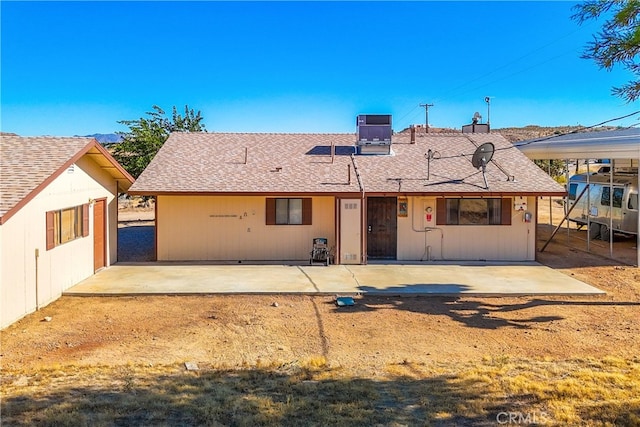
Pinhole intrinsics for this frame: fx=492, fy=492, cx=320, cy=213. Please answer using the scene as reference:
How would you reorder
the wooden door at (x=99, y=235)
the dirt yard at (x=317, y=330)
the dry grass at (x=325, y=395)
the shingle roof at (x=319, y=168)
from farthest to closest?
1. the shingle roof at (x=319, y=168)
2. the wooden door at (x=99, y=235)
3. the dirt yard at (x=317, y=330)
4. the dry grass at (x=325, y=395)

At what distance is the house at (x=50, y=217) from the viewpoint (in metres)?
8.99

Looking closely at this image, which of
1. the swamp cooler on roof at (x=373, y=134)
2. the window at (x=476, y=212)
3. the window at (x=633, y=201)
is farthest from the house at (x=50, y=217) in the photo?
the window at (x=633, y=201)

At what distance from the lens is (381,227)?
15.6m

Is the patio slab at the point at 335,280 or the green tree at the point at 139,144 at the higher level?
the green tree at the point at 139,144

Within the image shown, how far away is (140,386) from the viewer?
19.8ft

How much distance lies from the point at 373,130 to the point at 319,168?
320cm

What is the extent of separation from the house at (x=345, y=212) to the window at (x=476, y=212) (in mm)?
31

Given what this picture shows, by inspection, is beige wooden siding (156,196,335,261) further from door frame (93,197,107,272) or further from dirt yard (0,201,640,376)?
dirt yard (0,201,640,376)

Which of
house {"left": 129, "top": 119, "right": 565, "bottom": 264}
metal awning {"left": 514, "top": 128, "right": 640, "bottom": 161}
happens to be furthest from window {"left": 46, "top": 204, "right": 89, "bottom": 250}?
metal awning {"left": 514, "top": 128, "right": 640, "bottom": 161}

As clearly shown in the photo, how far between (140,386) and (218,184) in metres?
9.35

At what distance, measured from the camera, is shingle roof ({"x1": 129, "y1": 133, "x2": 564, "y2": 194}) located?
48.7 ft

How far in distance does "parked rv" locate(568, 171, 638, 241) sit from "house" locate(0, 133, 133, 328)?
15.7 m

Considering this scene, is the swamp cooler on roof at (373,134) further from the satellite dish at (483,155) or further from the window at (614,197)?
the window at (614,197)

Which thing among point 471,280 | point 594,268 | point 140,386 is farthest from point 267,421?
point 594,268
